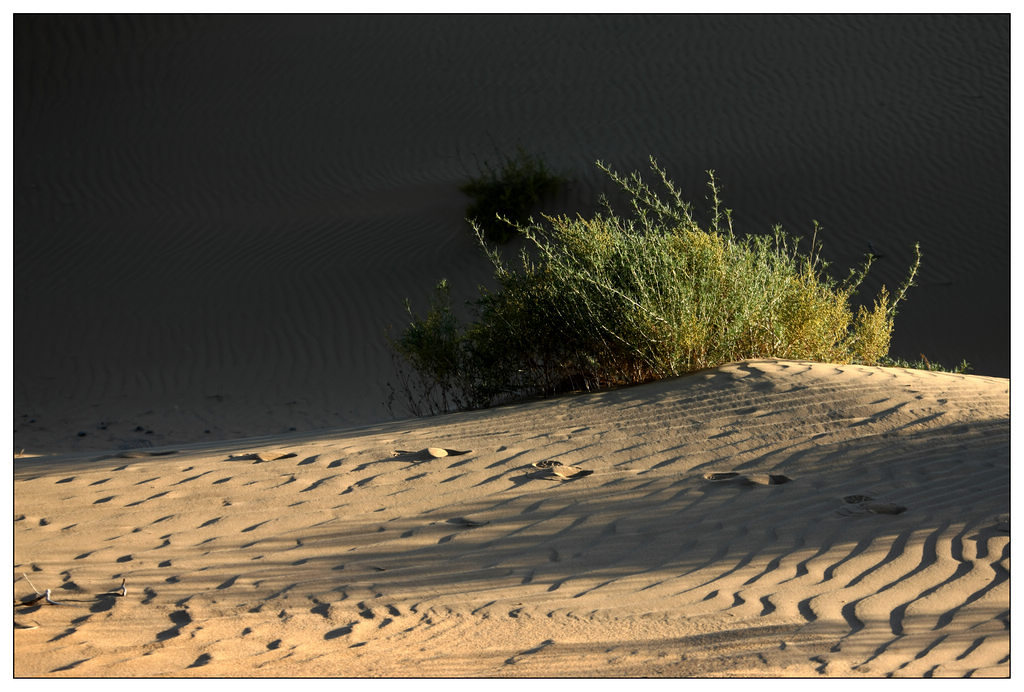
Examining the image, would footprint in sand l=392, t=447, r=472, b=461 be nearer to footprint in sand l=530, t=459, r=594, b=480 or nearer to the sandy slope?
the sandy slope

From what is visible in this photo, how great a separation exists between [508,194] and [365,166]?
17.3ft

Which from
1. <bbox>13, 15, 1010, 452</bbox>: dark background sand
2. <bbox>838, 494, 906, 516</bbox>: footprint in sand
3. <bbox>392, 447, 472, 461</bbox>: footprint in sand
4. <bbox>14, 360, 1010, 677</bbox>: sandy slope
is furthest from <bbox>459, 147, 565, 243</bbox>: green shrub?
<bbox>838, 494, 906, 516</bbox>: footprint in sand

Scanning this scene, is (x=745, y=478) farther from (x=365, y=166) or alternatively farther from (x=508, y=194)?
(x=365, y=166)

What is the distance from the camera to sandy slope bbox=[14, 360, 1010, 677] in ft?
10.7

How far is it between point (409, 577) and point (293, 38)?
1036 inches

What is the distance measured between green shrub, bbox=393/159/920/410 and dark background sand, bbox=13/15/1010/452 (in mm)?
Answer: 4574

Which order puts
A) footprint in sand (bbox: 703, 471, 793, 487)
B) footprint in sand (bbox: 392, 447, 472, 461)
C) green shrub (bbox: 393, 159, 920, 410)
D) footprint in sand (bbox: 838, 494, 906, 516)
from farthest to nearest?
green shrub (bbox: 393, 159, 920, 410) → footprint in sand (bbox: 392, 447, 472, 461) → footprint in sand (bbox: 703, 471, 793, 487) → footprint in sand (bbox: 838, 494, 906, 516)

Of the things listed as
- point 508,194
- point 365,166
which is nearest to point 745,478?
point 508,194

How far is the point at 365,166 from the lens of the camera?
69.8 feet

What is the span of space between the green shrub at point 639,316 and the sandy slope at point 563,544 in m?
0.77

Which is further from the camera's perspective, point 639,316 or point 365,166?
point 365,166

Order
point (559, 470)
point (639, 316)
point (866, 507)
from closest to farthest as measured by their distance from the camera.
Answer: point (866, 507), point (559, 470), point (639, 316)

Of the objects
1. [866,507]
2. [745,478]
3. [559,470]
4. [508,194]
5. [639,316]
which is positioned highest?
[508,194]

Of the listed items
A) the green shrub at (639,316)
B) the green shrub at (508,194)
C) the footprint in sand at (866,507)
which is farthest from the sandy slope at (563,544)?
the green shrub at (508,194)
